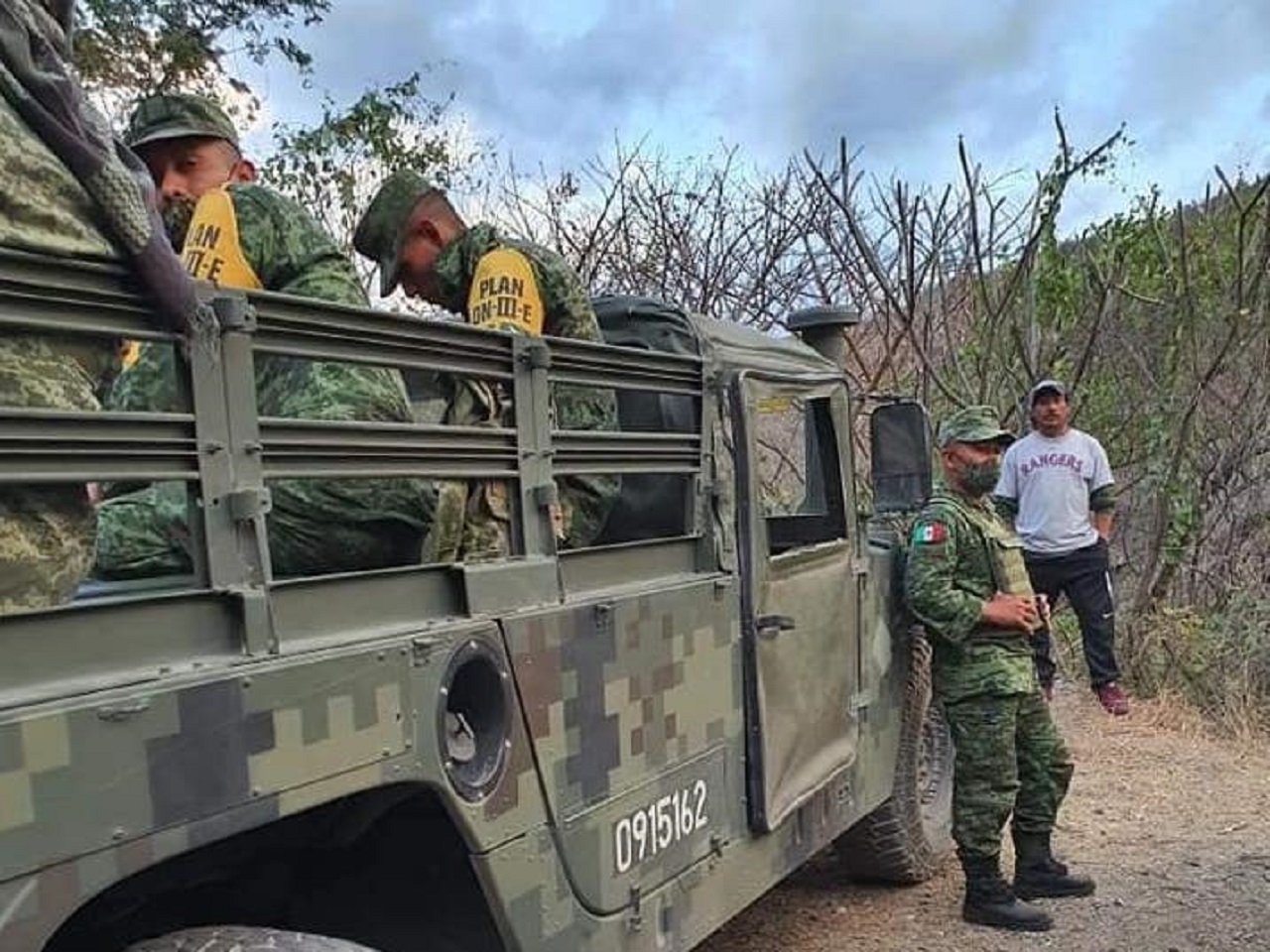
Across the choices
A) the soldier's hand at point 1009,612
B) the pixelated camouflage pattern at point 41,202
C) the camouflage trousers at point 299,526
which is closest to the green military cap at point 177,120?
the camouflage trousers at point 299,526

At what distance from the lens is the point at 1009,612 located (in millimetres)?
4820

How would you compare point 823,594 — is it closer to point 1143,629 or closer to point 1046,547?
point 1046,547

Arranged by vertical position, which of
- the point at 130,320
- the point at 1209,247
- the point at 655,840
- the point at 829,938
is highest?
the point at 1209,247

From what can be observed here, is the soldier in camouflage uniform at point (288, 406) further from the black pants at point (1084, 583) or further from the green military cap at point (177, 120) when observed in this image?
the black pants at point (1084, 583)

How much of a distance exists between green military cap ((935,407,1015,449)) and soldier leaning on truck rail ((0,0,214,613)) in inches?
132

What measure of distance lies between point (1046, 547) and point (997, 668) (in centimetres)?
270

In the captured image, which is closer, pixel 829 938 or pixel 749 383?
pixel 749 383

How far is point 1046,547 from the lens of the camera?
24.3ft

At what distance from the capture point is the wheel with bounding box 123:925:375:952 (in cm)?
211

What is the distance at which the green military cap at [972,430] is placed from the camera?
496 cm

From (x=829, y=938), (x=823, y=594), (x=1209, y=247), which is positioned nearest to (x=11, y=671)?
(x=823, y=594)

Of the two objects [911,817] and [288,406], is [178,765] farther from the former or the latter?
[911,817]

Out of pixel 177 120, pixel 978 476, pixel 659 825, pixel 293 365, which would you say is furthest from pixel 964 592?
pixel 177 120

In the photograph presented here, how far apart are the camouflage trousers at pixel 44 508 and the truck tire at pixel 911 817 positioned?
3.45 metres
